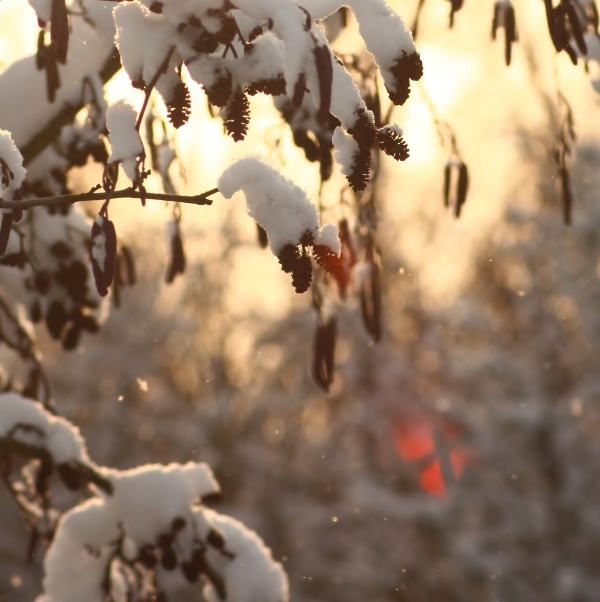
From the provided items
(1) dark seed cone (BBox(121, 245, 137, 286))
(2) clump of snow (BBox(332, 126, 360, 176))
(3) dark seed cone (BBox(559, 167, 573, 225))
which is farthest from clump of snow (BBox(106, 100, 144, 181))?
(1) dark seed cone (BBox(121, 245, 137, 286))

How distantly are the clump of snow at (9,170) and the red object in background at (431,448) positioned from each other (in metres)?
14.7

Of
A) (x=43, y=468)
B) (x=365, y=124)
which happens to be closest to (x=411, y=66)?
(x=365, y=124)

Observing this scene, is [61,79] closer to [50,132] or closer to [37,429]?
[50,132]

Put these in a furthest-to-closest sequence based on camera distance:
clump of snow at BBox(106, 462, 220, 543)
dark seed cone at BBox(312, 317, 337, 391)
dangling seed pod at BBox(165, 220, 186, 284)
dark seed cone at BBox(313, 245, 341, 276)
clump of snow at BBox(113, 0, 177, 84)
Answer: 1. clump of snow at BBox(106, 462, 220, 543)
2. dangling seed pod at BBox(165, 220, 186, 284)
3. dark seed cone at BBox(312, 317, 337, 391)
4. dark seed cone at BBox(313, 245, 341, 276)
5. clump of snow at BBox(113, 0, 177, 84)

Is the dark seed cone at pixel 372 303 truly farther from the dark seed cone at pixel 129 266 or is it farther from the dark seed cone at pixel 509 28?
the dark seed cone at pixel 129 266

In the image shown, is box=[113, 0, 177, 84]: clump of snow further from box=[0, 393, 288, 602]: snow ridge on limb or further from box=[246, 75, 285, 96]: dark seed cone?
box=[0, 393, 288, 602]: snow ridge on limb

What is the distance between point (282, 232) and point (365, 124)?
0.20 m

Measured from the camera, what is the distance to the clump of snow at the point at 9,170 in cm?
136

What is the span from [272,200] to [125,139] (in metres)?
0.25

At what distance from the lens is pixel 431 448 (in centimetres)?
1652

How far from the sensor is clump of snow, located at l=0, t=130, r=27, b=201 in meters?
1.36

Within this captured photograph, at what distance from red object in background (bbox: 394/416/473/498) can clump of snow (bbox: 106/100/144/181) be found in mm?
14675

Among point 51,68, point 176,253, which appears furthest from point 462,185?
point 51,68

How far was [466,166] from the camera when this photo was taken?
239 centimetres
